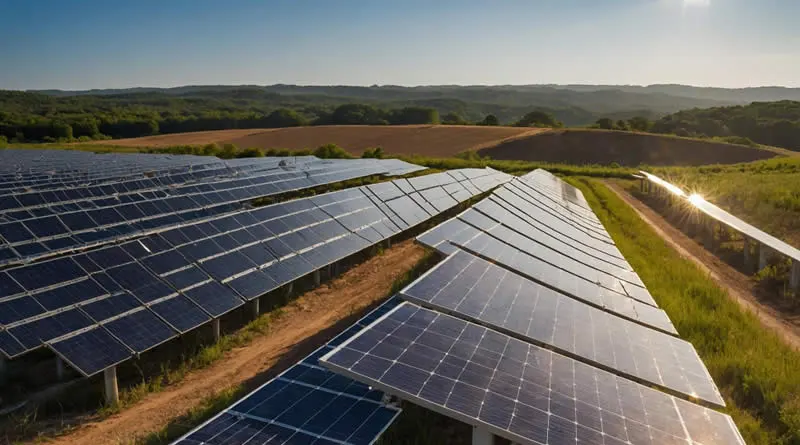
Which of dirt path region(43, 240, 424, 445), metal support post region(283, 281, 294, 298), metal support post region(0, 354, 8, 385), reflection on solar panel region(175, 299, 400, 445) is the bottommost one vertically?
dirt path region(43, 240, 424, 445)

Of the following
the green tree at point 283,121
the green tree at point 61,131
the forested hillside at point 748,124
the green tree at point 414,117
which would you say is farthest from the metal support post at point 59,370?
the green tree at point 414,117

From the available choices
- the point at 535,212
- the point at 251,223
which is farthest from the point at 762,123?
the point at 251,223

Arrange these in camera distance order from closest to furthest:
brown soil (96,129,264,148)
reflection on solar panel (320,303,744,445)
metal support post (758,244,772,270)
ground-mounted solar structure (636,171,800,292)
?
reflection on solar panel (320,303,744,445), ground-mounted solar structure (636,171,800,292), metal support post (758,244,772,270), brown soil (96,129,264,148)

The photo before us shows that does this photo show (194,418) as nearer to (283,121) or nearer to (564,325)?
(564,325)

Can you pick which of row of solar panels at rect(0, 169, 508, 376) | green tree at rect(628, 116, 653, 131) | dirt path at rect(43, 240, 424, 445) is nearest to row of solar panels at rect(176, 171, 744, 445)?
dirt path at rect(43, 240, 424, 445)

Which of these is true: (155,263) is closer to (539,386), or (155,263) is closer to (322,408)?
(322,408)

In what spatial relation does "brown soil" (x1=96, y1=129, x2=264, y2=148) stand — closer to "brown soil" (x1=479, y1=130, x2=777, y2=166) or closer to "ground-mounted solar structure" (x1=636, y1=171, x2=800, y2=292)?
"brown soil" (x1=479, y1=130, x2=777, y2=166)
